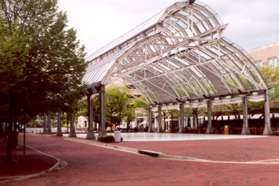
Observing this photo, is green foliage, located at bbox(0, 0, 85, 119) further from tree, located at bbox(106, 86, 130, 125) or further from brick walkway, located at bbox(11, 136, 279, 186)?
tree, located at bbox(106, 86, 130, 125)

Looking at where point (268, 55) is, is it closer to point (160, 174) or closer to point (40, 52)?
point (40, 52)

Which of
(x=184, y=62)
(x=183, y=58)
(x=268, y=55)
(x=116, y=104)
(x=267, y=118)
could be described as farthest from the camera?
(x=268, y=55)

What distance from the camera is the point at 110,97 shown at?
76938 mm

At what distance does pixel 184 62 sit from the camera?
51.6 meters

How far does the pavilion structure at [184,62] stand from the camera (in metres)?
40.8

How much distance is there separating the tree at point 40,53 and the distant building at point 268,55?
72.6 meters

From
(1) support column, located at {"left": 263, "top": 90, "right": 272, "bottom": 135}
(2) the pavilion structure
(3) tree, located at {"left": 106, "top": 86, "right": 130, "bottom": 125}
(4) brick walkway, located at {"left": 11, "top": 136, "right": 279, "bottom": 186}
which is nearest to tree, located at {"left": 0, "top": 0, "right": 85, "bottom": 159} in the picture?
(4) brick walkway, located at {"left": 11, "top": 136, "right": 279, "bottom": 186}

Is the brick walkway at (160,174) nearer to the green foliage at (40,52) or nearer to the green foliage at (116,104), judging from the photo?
the green foliage at (40,52)

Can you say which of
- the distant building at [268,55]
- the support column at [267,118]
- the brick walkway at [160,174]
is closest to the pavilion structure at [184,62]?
the support column at [267,118]

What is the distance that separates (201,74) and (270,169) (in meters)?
37.2

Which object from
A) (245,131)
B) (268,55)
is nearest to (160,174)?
(245,131)

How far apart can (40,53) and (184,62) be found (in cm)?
3437

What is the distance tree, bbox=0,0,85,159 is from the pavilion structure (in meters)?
18.2

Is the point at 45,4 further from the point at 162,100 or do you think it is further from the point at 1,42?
the point at 162,100
